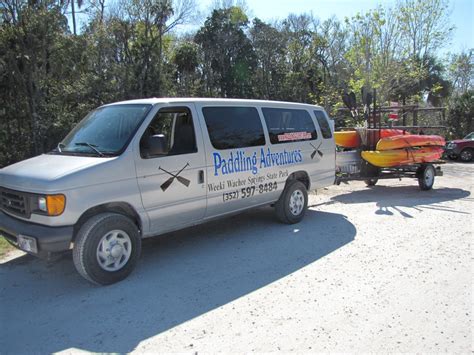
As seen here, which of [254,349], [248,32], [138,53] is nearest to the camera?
[254,349]

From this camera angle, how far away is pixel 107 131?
496 cm

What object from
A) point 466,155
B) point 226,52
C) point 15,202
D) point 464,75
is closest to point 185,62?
point 226,52

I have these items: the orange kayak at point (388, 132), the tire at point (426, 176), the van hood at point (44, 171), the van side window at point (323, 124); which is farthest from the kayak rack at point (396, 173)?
the van hood at point (44, 171)

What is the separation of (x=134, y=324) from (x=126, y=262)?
1081 mm

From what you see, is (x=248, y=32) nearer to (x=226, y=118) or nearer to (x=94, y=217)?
(x=226, y=118)

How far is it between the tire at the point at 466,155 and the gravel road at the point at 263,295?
15098 mm

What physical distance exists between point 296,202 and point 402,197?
3.99 m

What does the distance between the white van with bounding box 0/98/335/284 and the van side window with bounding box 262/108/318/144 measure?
1.1 inches

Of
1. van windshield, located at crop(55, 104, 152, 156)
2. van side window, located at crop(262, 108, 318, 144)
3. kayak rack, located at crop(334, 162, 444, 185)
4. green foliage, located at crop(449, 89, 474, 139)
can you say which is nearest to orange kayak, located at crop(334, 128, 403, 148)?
kayak rack, located at crop(334, 162, 444, 185)

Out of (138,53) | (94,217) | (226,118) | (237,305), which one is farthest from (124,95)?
(237,305)

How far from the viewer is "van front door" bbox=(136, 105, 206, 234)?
4776 millimetres

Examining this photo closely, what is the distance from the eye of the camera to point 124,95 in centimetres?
1706

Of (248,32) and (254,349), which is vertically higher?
(248,32)

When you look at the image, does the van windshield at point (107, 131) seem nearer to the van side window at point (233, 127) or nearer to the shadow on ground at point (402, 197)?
the van side window at point (233, 127)
